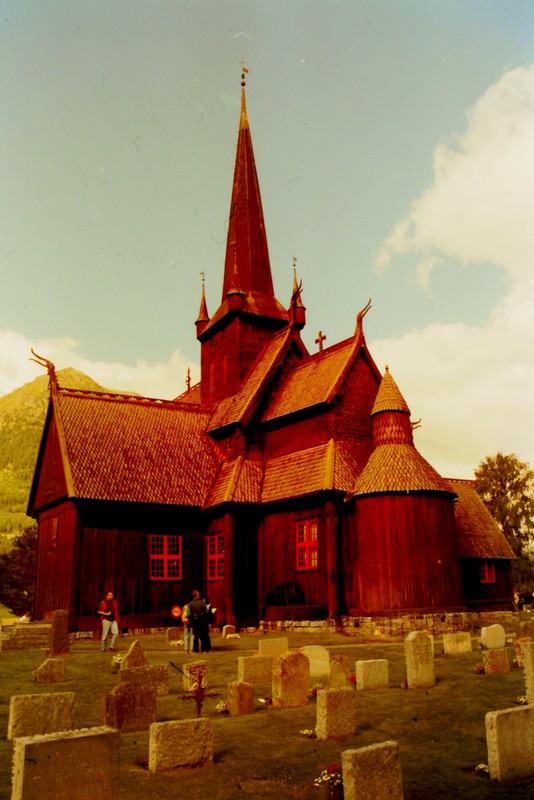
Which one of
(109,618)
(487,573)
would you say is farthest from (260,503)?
(487,573)

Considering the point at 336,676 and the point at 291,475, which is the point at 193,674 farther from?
the point at 291,475

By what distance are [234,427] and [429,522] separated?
9.80m

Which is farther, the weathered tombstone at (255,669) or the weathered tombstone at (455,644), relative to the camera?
the weathered tombstone at (455,644)

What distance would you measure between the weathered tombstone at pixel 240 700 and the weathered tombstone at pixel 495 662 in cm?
523

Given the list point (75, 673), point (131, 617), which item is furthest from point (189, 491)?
point (75, 673)

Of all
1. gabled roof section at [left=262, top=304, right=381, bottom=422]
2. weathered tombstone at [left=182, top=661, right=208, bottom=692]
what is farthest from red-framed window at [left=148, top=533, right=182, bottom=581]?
weathered tombstone at [left=182, top=661, right=208, bottom=692]

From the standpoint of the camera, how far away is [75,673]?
1514cm

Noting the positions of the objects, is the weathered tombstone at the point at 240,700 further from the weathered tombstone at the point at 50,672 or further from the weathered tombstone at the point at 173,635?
the weathered tombstone at the point at 173,635

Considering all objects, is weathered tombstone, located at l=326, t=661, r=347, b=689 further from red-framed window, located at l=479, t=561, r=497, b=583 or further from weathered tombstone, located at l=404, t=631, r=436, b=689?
red-framed window, located at l=479, t=561, r=497, b=583

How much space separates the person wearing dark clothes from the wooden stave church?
723 centimetres

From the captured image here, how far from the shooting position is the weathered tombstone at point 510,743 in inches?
292

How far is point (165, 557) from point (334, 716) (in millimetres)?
19864

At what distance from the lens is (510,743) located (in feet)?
24.6

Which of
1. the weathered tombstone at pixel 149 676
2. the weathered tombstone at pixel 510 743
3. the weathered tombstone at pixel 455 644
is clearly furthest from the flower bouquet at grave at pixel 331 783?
the weathered tombstone at pixel 455 644
